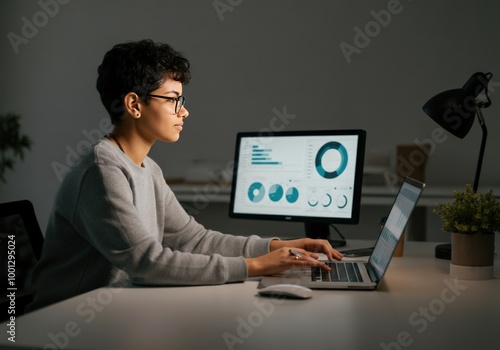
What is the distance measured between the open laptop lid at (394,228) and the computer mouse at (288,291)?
0.21m

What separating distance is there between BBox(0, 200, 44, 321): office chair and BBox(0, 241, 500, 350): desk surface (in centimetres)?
44

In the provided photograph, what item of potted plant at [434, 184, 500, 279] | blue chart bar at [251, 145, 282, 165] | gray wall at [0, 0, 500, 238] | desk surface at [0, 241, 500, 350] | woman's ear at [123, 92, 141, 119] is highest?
gray wall at [0, 0, 500, 238]

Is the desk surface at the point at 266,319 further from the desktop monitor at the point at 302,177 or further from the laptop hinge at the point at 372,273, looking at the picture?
the desktop monitor at the point at 302,177

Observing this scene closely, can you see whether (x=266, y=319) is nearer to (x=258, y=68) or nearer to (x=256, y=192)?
(x=256, y=192)

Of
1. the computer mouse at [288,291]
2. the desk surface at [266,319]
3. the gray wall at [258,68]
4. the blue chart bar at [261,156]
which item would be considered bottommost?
the desk surface at [266,319]

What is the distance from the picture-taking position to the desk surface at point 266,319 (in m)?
1.10

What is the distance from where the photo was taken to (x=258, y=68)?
4156 mm

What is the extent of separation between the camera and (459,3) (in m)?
3.87

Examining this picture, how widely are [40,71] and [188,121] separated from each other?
1145mm

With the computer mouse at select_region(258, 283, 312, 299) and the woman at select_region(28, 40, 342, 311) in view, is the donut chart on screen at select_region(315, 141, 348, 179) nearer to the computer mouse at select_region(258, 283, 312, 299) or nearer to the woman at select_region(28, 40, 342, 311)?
the woman at select_region(28, 40, 342, 311)

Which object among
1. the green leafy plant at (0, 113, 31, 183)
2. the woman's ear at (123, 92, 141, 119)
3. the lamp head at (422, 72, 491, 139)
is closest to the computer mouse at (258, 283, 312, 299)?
the woman's ear at (123, 92, 141, 119)

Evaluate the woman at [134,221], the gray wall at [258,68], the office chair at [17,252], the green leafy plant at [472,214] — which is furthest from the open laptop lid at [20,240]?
the gray wall at [258,68]

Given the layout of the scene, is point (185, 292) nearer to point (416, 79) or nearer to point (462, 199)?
point (462, 199)

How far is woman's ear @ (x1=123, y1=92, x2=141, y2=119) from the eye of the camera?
175 cm
